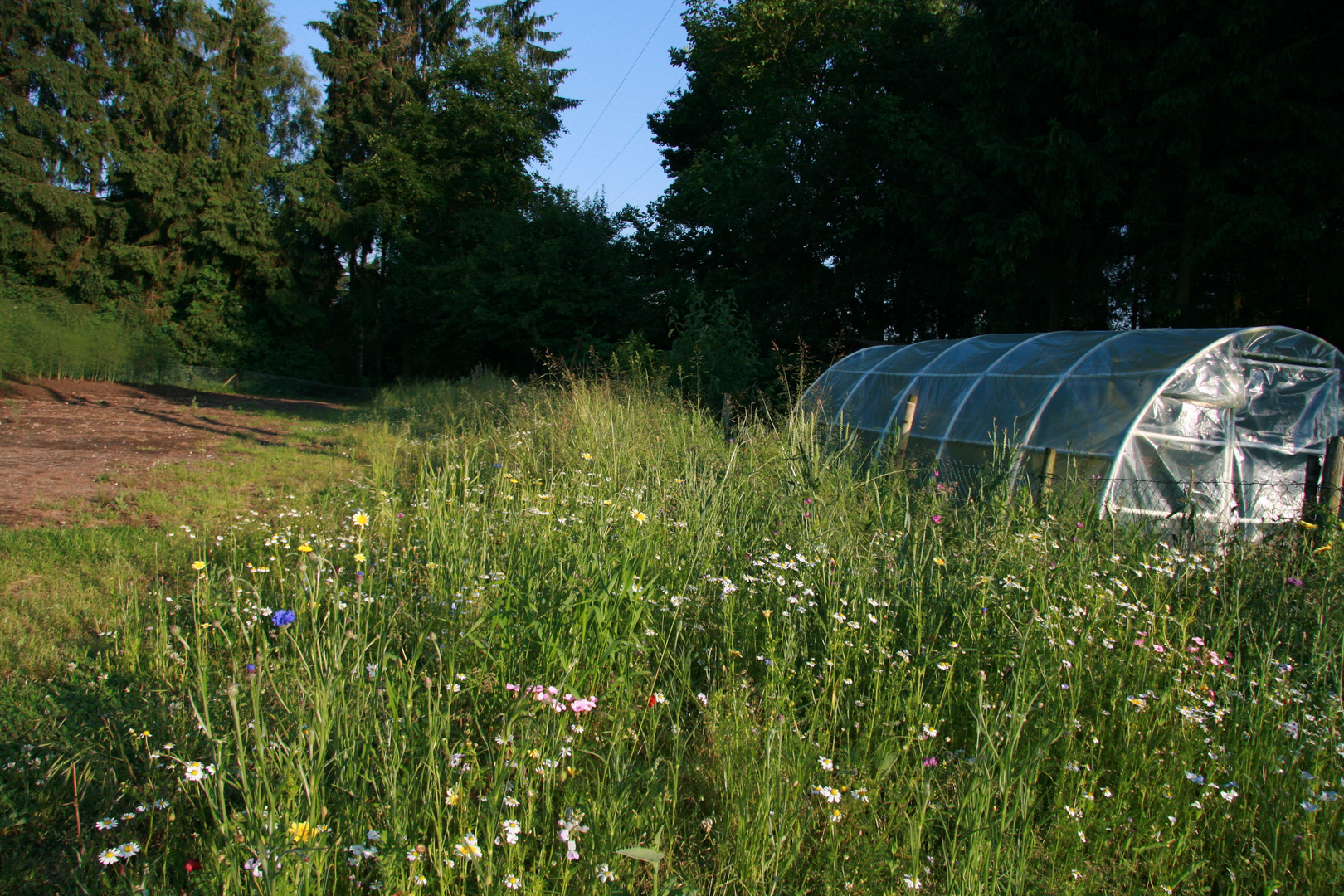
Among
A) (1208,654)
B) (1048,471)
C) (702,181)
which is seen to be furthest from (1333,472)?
(702,181)

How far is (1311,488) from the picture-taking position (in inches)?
204

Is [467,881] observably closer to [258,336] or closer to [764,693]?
[764,693]

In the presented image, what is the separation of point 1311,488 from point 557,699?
5.68m

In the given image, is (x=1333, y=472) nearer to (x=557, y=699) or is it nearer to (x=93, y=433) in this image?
(x=557, y=699)

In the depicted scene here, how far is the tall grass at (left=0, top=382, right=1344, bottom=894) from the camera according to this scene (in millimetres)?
1687

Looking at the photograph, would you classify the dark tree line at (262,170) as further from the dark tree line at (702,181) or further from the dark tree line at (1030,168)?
the dark tree line at (1030,168)

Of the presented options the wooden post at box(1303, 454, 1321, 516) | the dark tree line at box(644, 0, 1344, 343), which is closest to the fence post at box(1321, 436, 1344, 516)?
the wooden post at box(1303, 454, 1321, 516)

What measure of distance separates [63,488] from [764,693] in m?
6.79

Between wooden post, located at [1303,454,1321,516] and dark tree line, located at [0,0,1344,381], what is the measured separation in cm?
707

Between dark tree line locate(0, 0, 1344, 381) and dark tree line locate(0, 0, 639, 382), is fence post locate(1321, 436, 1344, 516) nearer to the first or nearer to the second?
dark tree line locate(0, 0, 1344, 381)

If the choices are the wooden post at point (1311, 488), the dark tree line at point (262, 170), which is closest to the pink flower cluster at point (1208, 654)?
the wooden post at point (1311, 488)

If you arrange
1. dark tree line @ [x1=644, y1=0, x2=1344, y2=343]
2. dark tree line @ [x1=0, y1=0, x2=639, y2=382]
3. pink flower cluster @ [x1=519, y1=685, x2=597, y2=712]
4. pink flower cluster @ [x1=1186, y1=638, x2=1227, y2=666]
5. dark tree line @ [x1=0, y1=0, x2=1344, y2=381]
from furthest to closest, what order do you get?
1. dark tree line @ [x1=0, y1=0, x2=639, y2=382]
2. dark tree line @ [x1=0, y1=0, x2=1344, y2=381]
3. dark tree line @ [x1=644, y1=0, x2=1344, y2=343]
4. pink flower cluster @ [x1=1186, y1=638, x2=1227, y2=666]
5. pink flower cluster @ [x1=519, y1=685, x2=597, y2=712]

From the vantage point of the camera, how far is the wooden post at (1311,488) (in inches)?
198

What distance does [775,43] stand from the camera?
21.3 meters
